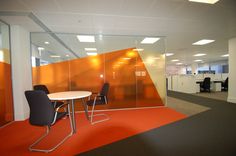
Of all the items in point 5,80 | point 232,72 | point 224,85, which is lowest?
point 224,85

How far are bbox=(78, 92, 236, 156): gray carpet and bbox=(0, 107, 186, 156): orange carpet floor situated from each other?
21 cm

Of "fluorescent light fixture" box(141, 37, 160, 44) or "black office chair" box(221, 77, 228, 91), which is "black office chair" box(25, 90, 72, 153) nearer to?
"fluorescent light fixture" box(141, 37, 160, 44)

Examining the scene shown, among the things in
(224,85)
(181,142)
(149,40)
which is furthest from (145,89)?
(224,85)

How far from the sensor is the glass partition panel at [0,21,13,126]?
301cm

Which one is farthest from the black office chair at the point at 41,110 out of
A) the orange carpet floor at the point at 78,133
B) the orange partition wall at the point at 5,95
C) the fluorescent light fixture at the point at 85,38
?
the fluorescent light fixture at the point at 85,38

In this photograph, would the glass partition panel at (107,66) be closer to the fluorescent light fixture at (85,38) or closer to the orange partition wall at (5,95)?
the fluorescent light fixture at (85,38)

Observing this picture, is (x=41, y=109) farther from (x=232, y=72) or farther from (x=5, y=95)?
(x=232, y=72)

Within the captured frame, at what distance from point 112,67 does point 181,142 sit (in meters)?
3.03

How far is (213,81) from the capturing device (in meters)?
8.15

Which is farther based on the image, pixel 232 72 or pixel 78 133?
pixel 232 72

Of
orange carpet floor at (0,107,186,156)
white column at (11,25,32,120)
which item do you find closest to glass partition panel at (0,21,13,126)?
white column at (11,25,32,120)

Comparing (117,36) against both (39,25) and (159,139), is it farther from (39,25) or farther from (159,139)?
(159,139)

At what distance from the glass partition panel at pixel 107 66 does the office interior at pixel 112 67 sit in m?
0.03

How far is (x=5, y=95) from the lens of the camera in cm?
311
